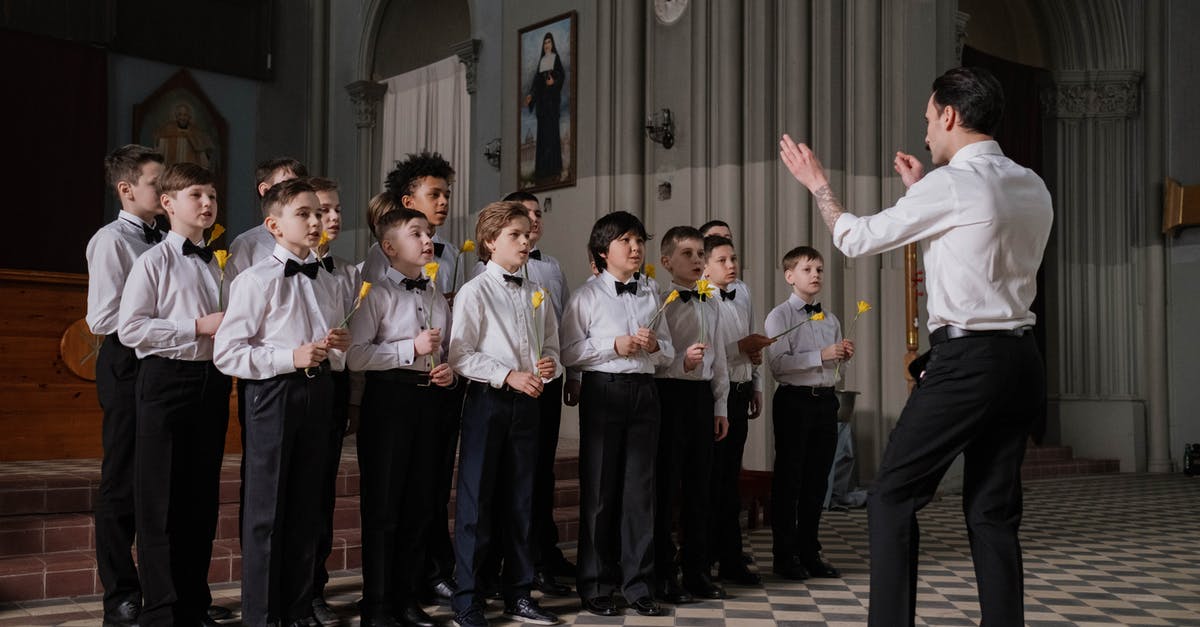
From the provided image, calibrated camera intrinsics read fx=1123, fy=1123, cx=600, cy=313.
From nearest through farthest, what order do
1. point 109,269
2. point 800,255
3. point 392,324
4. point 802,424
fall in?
1. point 109,269
2. point 392,324
3. point 802,424
4. point 800,255

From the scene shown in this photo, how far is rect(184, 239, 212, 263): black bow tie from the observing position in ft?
11.9

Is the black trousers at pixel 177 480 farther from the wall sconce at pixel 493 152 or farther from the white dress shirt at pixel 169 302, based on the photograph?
the wall sconce at pixel 493 152

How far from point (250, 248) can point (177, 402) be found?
30.3 inches

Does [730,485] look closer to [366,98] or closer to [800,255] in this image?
[800,255]

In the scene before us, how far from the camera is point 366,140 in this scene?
1285 cm

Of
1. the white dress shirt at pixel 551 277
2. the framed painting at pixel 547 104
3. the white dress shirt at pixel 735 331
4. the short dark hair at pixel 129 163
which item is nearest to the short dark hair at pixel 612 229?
the white dress shirt at pixel 551 277

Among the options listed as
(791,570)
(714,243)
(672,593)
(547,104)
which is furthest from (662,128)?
(672,593)

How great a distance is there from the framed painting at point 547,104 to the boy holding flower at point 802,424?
4.77 metres

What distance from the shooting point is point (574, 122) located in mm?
9711

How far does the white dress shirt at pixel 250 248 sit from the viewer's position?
155 inches

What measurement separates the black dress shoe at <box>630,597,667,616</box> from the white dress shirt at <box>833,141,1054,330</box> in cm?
169

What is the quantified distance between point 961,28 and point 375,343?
7.07m

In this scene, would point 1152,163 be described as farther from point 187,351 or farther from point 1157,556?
point 187,351

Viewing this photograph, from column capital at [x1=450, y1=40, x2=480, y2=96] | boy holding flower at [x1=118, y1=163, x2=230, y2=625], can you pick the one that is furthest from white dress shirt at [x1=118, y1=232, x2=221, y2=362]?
column capital at [x1=450, y1=40, x2=480, y2=96]
